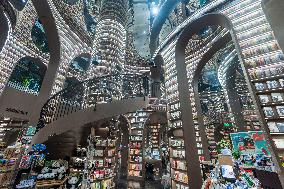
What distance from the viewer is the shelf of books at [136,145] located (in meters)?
9.18

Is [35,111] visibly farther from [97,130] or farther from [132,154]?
[132,154]

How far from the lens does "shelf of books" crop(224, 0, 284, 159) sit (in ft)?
11.2

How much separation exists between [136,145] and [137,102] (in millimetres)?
4634

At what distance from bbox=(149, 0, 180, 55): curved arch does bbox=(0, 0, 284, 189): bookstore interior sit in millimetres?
52

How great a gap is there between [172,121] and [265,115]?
10.5 ft

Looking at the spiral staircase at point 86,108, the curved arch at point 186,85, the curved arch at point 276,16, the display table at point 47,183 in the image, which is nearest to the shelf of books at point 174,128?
the curved arch at point 186,85

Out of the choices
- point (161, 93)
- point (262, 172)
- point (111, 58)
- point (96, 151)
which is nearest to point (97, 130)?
point (96, 151)

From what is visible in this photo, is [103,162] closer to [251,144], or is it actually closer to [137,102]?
[137,102]

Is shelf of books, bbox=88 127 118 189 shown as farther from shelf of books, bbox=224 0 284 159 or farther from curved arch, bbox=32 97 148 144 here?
shelf of books, bbox=224 0 284 159

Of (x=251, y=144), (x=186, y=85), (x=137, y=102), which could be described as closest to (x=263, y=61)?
Answer: (x=251, y=144)

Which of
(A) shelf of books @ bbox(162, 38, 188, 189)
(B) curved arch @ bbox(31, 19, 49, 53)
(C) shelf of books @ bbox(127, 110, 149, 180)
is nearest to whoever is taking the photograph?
(A) shelf of books @ bbox(162, 38, 188, 189)

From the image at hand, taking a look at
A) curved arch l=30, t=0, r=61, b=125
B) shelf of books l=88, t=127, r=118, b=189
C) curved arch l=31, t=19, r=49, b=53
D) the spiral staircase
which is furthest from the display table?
curved arch l=31, t=19, r=49, b=53

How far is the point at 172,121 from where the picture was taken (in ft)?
20.8

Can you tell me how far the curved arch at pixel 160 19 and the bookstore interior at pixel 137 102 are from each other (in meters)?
0.05
